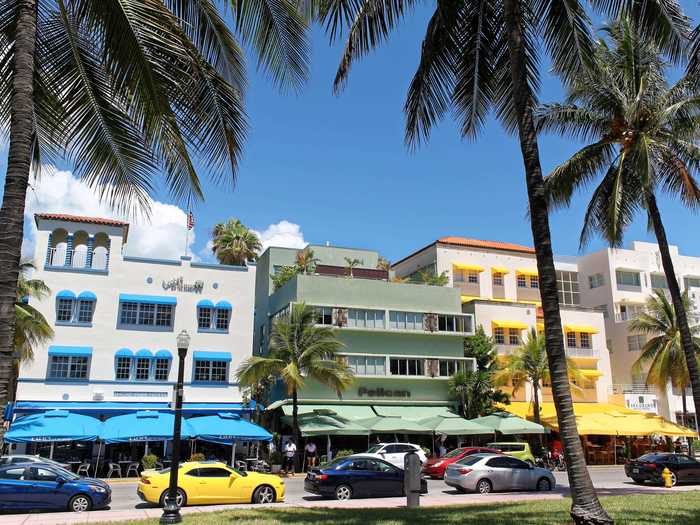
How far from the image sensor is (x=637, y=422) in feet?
122

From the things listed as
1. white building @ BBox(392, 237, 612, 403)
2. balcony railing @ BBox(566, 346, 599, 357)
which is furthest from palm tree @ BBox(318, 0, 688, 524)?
balcony railing @ BBox(566, 346, 599, 357)

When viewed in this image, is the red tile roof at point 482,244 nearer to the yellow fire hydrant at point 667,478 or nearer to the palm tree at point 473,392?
the palm tree at point 473,392

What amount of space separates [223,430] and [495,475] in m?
12.7

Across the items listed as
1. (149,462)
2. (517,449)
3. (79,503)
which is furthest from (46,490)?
(517,449)

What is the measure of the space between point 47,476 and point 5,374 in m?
13.6

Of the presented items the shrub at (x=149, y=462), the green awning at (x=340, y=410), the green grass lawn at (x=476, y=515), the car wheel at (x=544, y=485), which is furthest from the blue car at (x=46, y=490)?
the green awning at (x=340, y=410)

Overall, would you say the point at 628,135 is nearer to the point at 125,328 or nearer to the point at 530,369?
the point at 530,369

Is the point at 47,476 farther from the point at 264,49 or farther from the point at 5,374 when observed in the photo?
the point at 264,49

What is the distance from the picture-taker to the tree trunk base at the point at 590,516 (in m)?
9.18

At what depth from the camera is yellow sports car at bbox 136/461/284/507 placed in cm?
1869

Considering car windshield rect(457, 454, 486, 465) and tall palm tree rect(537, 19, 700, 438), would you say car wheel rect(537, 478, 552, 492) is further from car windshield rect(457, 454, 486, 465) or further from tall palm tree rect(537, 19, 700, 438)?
tall palm tree rect(537, 19, 700, 438)

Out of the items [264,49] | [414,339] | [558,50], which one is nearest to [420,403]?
[414,339]

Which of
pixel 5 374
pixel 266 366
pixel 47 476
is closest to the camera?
pixel 5 374

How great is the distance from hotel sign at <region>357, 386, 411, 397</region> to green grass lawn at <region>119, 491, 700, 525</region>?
2270 cm
